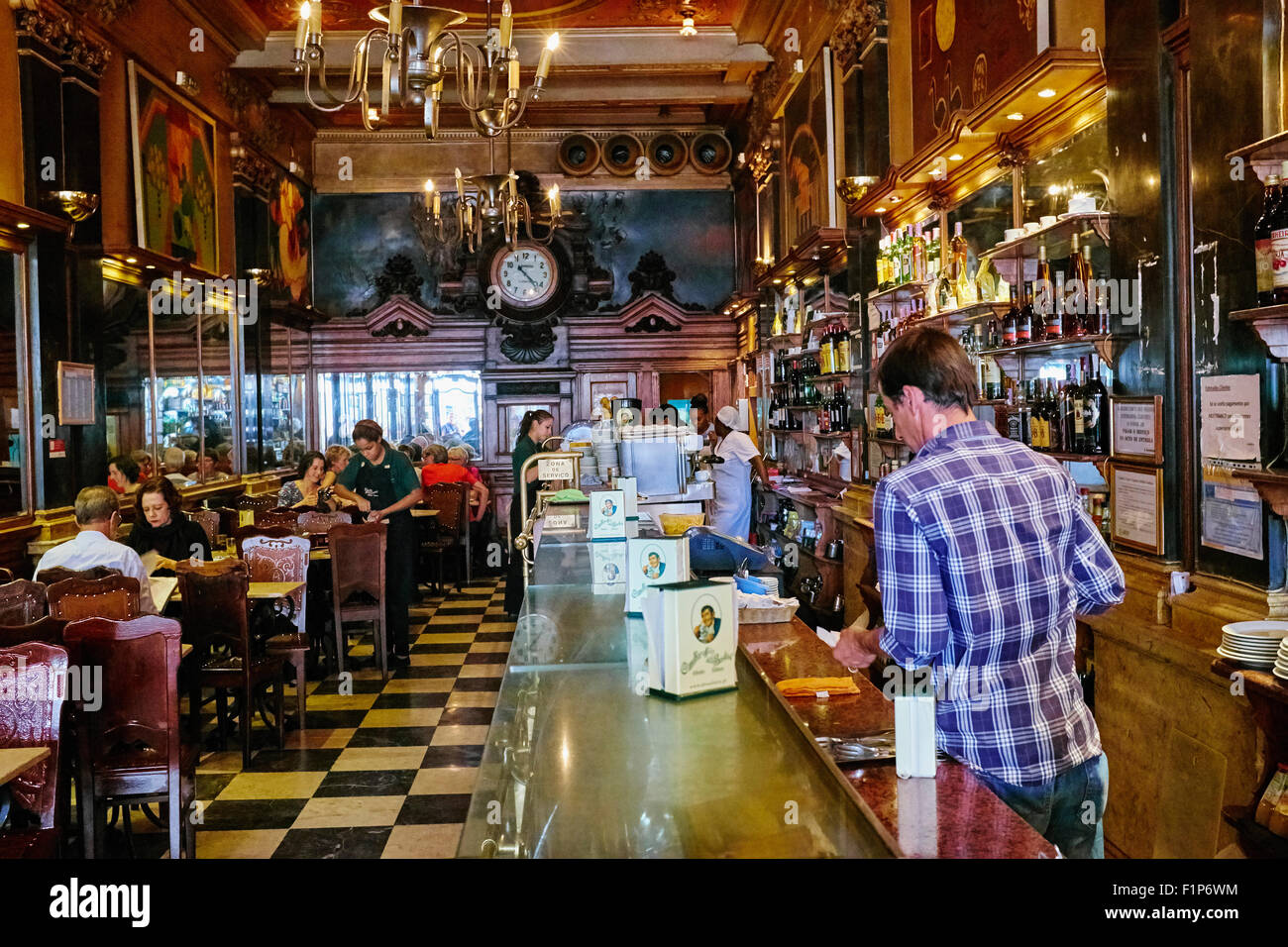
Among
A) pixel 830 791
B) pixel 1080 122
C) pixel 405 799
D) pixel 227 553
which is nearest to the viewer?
pixel 830 791

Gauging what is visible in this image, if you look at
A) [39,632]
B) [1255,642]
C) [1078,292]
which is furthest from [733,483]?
[1255,642]

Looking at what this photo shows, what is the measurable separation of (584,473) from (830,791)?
5681mm

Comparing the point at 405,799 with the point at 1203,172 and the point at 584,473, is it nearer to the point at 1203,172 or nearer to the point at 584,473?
the point at 584,473

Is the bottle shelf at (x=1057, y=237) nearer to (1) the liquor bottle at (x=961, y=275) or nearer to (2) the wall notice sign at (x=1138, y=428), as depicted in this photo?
(1) the liquor bottle at (x=961, y=275)

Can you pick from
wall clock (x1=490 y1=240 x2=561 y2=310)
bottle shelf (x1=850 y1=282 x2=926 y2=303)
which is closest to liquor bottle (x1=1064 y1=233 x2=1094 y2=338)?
bottle shelf (x1=850 y1=282 x2=926 y2=303)

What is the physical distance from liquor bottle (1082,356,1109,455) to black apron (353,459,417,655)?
178 inches

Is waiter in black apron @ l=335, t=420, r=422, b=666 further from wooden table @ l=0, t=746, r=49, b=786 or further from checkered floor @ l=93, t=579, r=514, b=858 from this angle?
wooden table @ l=0, t=746, r=49, b=786

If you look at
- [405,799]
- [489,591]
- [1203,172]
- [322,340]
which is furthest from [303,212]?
[1203,172]

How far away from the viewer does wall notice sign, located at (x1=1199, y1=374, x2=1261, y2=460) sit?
3020mm

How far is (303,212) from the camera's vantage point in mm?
12375

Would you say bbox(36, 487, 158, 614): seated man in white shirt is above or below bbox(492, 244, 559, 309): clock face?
below

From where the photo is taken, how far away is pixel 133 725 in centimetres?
364

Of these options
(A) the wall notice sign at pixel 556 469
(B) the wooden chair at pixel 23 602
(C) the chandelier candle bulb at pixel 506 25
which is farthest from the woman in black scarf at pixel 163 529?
(C) the chandelier candle bulb at pixel 506 25

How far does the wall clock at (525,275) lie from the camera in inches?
503
